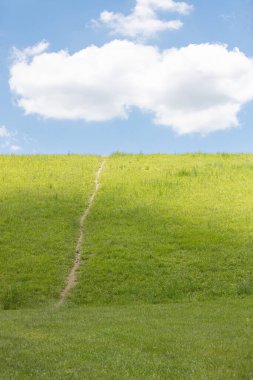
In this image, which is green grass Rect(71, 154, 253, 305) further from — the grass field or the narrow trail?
the narrow trail

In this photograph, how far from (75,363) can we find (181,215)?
25.5 m

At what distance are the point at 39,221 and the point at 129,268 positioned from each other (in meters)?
9.48

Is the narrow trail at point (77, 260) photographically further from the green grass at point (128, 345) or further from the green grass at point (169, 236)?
the green grass at point (128, 345)

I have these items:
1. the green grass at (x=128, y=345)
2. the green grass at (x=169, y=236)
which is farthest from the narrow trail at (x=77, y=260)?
the green grass at (x=128, y=345)

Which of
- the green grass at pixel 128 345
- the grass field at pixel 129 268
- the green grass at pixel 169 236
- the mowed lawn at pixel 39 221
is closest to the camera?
the green grass at pixel 128 345

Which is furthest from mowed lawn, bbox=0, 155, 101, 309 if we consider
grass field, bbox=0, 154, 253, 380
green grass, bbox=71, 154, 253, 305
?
green grass, bbox=71, 154, 253, 305

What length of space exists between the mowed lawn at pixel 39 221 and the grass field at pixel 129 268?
9cm

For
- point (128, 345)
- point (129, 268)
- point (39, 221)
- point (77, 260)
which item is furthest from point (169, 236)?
point (128, 345)

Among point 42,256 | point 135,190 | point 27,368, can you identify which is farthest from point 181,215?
point 27,368

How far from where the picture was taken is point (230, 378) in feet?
38.8

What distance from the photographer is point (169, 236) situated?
110ft

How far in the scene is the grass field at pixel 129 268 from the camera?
13141 millimetres

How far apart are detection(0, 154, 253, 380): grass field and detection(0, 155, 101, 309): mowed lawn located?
9 cm

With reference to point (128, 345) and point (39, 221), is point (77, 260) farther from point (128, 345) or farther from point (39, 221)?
point (128, 345)
